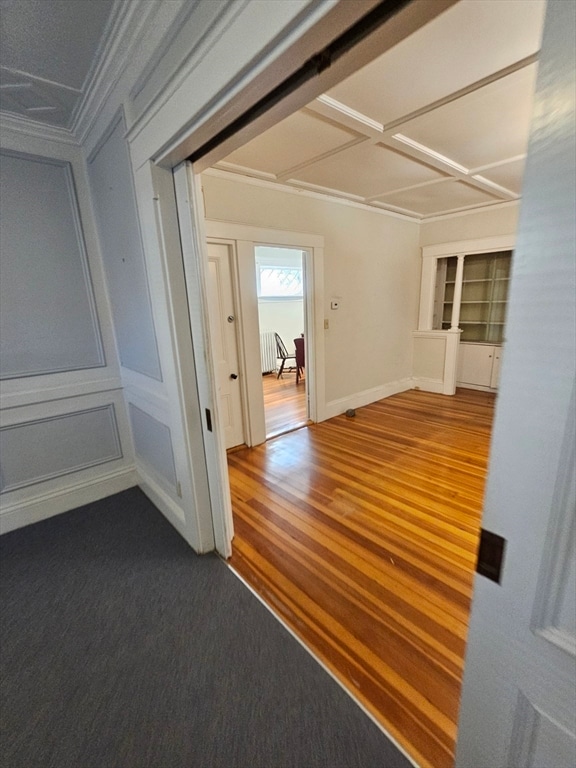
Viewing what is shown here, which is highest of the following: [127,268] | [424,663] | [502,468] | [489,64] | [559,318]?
[489,64]

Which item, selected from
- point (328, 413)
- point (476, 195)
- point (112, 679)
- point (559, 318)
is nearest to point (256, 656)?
point (112, 679)

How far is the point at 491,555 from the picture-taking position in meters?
0.61

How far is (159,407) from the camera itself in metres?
2.03

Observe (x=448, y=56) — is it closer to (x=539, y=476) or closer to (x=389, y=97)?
(x=389, y=97)

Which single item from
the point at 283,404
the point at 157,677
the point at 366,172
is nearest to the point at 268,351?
the point at 283,404

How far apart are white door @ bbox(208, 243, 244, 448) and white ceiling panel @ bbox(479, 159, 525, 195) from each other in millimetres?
2646

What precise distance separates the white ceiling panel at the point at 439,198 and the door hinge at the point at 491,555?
383 cm

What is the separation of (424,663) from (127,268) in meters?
2.54

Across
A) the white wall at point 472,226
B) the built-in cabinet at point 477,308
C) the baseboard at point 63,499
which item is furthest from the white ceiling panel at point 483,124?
the baseboard at point 63,499

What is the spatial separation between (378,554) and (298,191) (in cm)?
338

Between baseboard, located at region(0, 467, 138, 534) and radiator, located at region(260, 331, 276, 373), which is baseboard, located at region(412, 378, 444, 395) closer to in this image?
radiator, located at region(260, 331, 276, 373)

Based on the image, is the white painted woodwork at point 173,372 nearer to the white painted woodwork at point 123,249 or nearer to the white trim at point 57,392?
the white painted woodwork at point 123,249

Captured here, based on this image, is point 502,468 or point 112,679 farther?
point 112,679

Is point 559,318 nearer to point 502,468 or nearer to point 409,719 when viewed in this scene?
point 502,468
